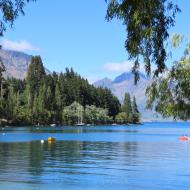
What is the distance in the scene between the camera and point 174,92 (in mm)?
23969

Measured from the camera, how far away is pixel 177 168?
4691 centimetres

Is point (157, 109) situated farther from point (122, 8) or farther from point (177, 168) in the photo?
point (177, 168)

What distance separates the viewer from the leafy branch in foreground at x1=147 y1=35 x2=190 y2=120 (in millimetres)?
23203

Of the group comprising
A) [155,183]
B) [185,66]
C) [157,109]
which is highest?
[185,66]

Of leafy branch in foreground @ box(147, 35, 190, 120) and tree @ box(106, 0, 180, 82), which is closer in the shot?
tree @ box(106, 0, 180, 82)

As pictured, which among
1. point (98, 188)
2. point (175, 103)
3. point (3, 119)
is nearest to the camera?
point (175, 103)

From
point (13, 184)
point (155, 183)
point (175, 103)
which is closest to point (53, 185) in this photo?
point (13, 184)

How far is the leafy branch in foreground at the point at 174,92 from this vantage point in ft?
76.1

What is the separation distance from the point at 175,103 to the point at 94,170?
21.3 meters

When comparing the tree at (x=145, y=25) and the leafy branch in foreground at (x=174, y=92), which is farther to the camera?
the leafy branch in foreground at (x=174, y=92)

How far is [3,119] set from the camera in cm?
19100

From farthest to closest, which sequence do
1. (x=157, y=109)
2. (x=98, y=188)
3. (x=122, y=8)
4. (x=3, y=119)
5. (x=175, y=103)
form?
1. (x=3, y=119)
2. (x=98, y=188)
3. (x=157, y=109)
4. (x=175, y=103)
5. (x=122, y=8)

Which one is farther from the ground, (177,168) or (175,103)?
(175,103)

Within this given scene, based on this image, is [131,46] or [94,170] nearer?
[131,46]
